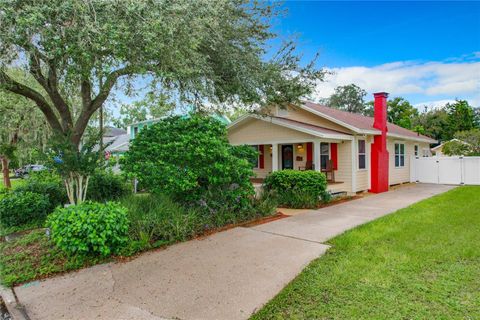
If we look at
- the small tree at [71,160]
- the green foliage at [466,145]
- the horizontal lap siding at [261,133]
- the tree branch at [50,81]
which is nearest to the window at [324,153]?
the horizontal lap siding at [261,133]

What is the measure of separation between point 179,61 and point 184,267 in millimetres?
3694

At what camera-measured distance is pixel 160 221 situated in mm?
5668

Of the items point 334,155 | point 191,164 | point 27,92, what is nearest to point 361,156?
point 334,155

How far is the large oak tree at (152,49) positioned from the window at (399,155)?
31.8 feet

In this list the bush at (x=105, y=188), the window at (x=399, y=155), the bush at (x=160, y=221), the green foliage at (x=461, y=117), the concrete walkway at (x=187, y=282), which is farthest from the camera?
the green foliage at (x=461, y=117)

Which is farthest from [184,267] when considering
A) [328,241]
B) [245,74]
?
[245,74]

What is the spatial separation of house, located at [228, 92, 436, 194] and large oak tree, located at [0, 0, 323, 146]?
3.70 m

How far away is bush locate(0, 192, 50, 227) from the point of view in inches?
275

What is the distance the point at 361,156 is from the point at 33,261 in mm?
12248

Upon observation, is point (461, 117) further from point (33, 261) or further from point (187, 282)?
point (33, 261)

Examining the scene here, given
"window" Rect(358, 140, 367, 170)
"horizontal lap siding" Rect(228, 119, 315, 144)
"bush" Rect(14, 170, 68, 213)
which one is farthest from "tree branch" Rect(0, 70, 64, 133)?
"window" Rect(358, 140, 367, 170)

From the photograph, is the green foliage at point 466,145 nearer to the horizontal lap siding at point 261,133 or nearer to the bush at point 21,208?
the horizontal lap siding at point 261,133

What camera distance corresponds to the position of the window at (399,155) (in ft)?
51.3

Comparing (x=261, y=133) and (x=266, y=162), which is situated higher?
(x=261, y=133)
